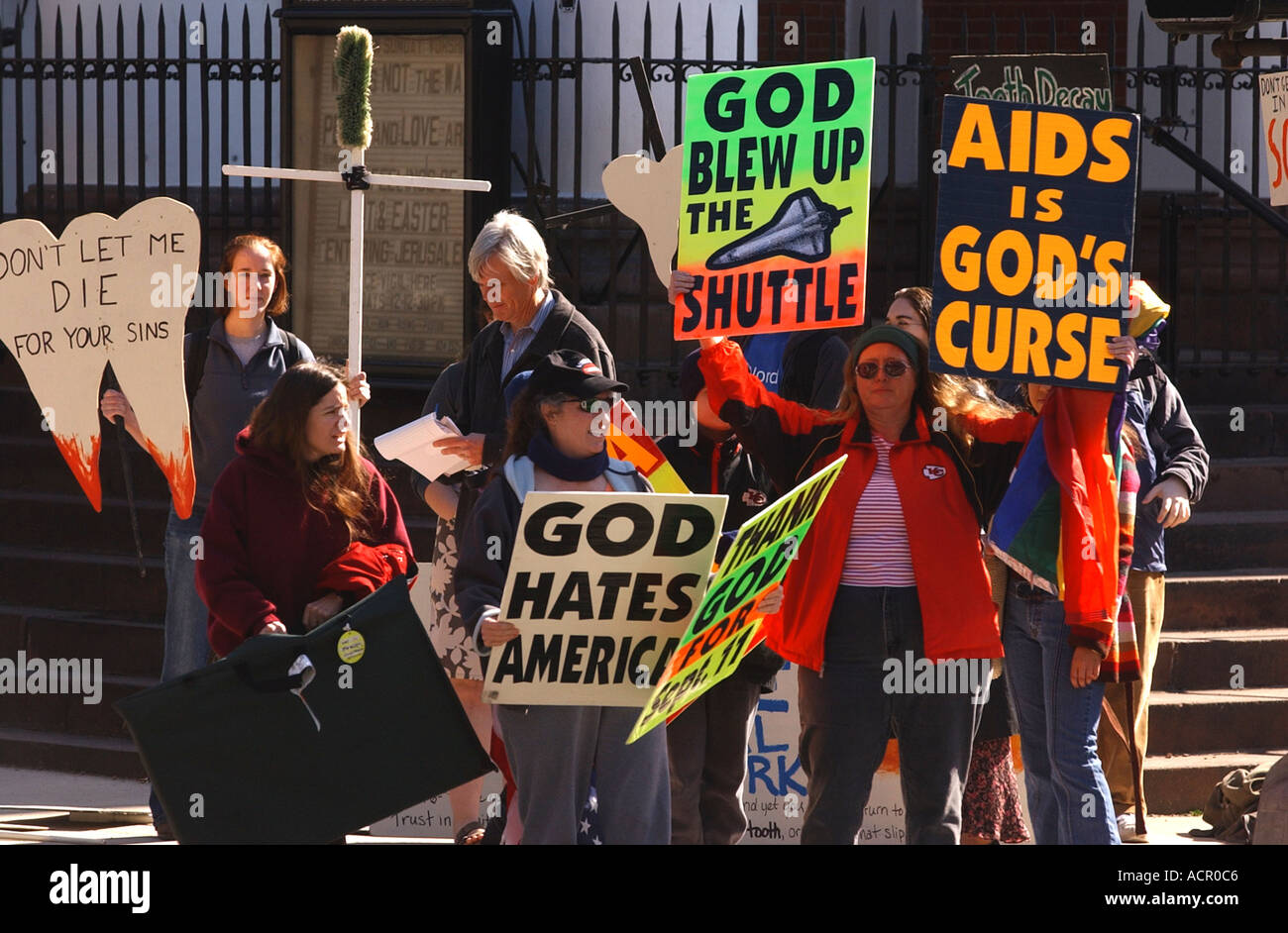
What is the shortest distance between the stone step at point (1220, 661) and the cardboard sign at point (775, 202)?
10.0 feet

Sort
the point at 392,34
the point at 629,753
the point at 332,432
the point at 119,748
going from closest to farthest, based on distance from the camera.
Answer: the point at 629,753, the point at 332,432, the point at 119,748, the point at 392,34

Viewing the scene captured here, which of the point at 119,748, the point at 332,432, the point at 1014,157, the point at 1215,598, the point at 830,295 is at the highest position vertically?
the point at 1014,157

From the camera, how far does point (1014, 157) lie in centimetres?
542

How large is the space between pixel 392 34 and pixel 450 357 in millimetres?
1590

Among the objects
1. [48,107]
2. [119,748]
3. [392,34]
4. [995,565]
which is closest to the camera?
[995,565]

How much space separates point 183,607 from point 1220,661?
439 cm

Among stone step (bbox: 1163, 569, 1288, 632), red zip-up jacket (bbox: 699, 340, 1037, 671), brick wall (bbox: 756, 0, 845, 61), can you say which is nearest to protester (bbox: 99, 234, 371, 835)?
red zip-up jacket (bbox: 699, 340, 1037, 671)

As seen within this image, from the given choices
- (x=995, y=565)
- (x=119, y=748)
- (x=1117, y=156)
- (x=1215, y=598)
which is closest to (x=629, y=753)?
(x=995, y=565)

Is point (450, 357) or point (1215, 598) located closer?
point (1215, 598)

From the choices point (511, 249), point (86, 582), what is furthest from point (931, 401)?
point (86, 582)

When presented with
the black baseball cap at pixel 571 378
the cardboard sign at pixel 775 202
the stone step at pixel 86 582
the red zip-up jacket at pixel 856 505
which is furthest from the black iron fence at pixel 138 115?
the black baseball cap at pixel 571 378

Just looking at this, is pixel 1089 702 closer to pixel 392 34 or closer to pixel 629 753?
pixel 629 753

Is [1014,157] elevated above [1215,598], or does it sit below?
above

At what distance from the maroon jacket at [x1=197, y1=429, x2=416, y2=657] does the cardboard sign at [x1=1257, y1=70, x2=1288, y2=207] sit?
3.36 m
